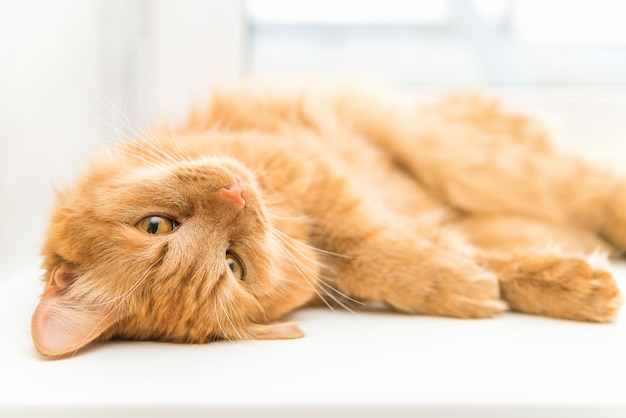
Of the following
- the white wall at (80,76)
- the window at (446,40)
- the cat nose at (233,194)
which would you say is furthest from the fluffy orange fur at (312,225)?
the window at (446,40)

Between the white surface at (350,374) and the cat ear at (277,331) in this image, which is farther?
the cat ear at (277,331)

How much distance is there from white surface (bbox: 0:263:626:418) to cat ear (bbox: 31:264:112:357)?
0.09 ft

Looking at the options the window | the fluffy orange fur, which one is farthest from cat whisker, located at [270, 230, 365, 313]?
the window

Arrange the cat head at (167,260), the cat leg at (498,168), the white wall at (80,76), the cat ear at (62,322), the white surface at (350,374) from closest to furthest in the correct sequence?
the white surface at (350,374) → the cat ear at (62,322) → the cat head at (167,260) → the white wall at (80,76) → the cat leg at (498,168)

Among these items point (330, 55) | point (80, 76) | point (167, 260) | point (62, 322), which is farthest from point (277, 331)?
point (330, 55)

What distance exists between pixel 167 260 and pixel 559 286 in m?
0.77

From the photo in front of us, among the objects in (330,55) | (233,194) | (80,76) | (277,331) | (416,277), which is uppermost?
(330,55)

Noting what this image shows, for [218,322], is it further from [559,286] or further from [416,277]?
[559,286]

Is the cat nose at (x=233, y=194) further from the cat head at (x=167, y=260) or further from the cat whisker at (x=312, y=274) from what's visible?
the cat whisker at (x=312, y=274)

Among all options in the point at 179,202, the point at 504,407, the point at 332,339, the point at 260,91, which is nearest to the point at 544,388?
the point at 504,407

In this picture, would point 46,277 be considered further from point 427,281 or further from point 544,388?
point 544,388

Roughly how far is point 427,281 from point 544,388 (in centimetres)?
42

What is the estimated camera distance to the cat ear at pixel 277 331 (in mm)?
1162

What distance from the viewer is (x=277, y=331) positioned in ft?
3.89
